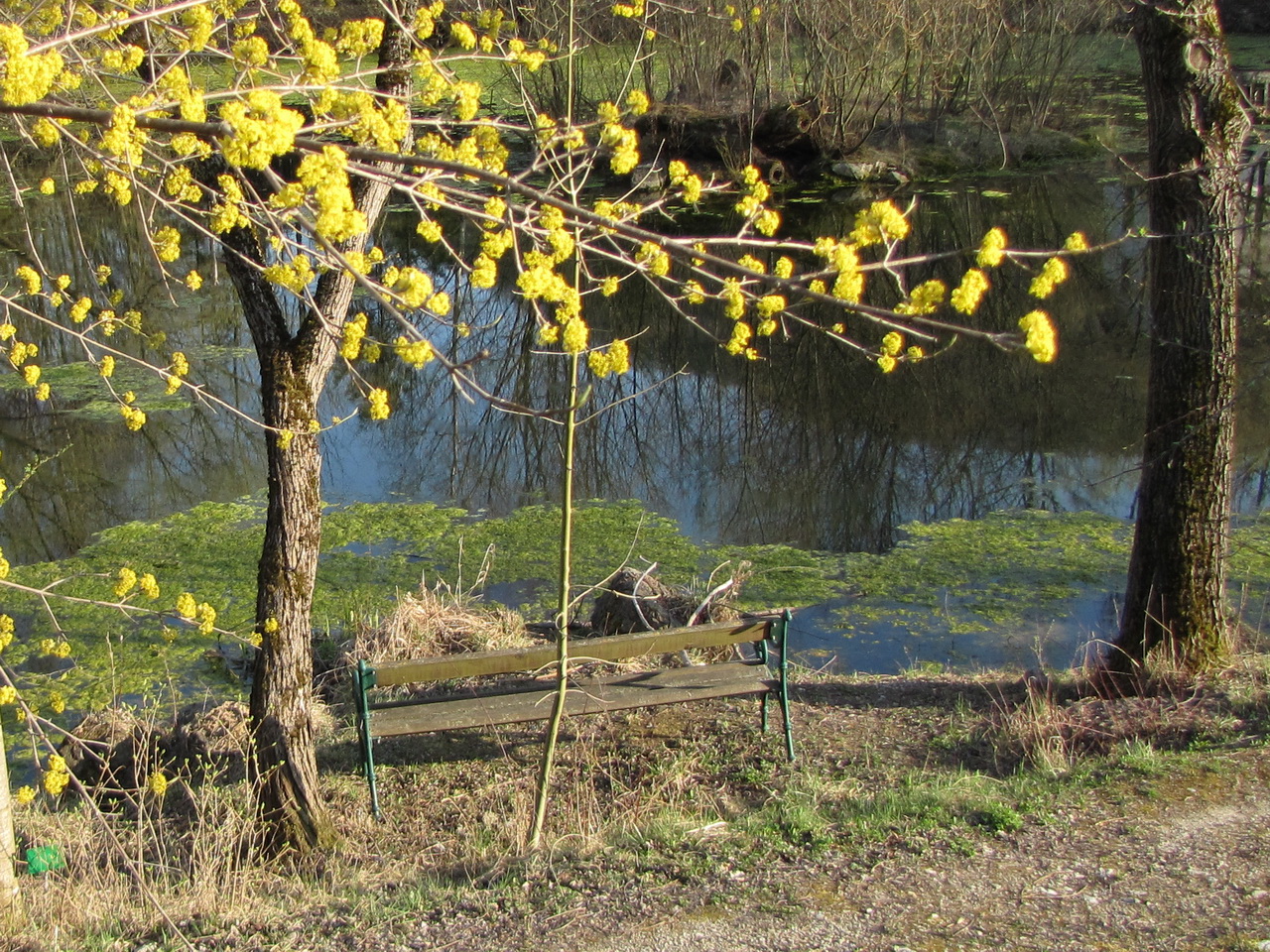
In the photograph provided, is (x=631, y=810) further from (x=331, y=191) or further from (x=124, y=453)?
(x=124, y=453)

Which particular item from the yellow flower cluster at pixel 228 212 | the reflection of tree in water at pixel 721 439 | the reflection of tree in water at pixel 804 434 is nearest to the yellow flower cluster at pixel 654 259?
the yellow flower cluster at pixel 228 212

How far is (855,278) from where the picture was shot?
8.05ft

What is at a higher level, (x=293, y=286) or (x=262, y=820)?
(x=293, y=286)

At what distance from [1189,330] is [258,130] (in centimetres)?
443

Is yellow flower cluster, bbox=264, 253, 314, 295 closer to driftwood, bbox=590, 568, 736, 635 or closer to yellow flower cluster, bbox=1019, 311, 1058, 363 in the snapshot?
yellow flower cluster, bbox=1019, 311, 1058, 363

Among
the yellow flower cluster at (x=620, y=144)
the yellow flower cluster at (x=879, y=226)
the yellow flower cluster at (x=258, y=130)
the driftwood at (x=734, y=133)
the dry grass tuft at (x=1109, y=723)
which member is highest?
the driftwood at (x=734, y=133)

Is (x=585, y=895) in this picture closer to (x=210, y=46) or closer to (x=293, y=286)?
(x=293, y=286)

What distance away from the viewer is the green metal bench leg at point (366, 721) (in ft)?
16.6

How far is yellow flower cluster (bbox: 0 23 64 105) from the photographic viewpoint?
236 centimetres

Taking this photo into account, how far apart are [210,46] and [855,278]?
8.08 feet

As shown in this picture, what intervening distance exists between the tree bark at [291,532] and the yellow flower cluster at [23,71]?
203cm

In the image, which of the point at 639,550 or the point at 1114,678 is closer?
the point at 1114,678

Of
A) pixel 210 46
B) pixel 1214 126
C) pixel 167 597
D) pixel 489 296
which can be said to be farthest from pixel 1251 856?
pixel 489 296

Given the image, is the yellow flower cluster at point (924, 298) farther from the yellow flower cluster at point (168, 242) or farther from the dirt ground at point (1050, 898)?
the yellow flower cluster at point (168, 242)
